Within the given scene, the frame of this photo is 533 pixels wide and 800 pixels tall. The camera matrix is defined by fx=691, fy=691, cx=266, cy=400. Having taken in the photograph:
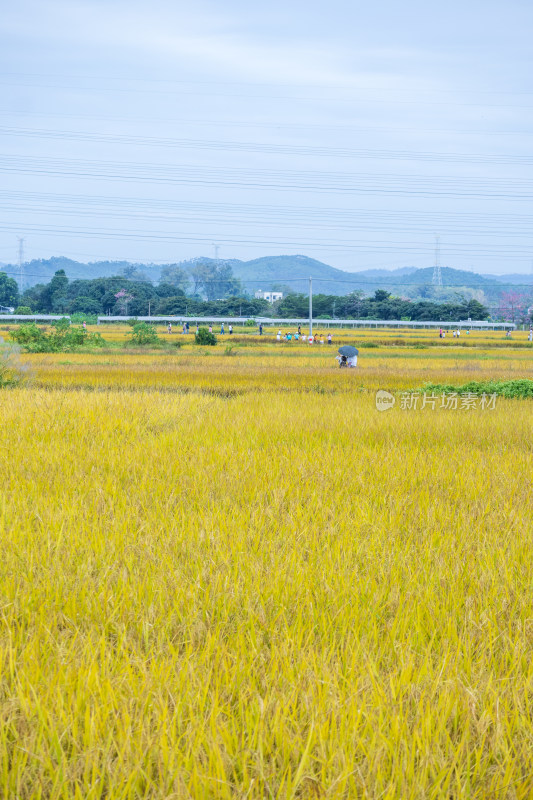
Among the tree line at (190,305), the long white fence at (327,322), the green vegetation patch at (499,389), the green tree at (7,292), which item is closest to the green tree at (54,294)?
the tree line at (190,305)

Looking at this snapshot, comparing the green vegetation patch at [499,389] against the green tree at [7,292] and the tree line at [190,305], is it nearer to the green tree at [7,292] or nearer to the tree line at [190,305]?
the tree line at [190,305]

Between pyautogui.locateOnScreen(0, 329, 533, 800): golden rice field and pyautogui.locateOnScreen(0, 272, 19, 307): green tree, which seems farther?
pyautogui.locateOnScreen(0, 272, 19, 307): green tree

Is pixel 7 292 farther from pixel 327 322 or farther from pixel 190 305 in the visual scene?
pixel 327 322

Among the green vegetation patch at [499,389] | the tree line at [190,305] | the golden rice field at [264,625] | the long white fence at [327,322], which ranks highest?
the tree line at [190,305]

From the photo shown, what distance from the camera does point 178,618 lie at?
2.57 meters

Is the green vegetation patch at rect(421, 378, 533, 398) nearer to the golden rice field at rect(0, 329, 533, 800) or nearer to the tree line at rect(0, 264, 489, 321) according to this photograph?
the golden rice field at rect(0, 329, 533, 800)

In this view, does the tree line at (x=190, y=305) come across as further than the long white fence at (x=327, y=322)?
Yes

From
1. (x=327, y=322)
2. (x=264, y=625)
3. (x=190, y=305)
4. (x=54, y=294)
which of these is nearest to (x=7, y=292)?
(x=54, y=294)

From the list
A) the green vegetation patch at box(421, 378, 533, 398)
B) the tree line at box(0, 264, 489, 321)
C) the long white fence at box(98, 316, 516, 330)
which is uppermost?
the tree line at box(0, 264, 489, 321)

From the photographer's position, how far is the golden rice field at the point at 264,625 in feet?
5.39

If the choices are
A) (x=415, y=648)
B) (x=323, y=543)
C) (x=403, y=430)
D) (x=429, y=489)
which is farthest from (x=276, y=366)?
(x=415, y=648)

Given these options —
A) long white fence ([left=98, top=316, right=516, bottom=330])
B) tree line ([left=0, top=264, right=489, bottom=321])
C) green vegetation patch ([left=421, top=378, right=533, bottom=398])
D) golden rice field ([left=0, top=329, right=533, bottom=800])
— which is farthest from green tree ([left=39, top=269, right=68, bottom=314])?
golden rice field ([left=0, top=329, right=533, bottom=800])

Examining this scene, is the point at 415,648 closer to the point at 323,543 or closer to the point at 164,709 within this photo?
the point at 164,709

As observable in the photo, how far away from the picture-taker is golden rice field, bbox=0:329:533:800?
64.6 inches
